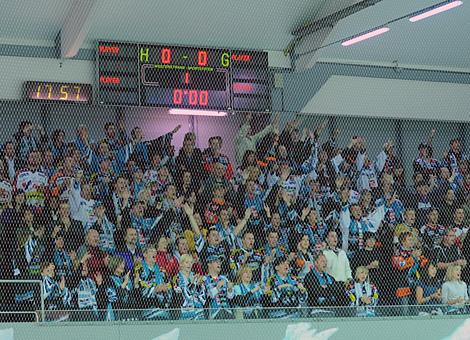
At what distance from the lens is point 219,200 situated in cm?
1133

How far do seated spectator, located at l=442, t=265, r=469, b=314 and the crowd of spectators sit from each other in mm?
15

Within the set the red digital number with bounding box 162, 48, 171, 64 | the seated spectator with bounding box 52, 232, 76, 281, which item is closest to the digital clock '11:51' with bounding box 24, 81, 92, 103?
the red digital number with bounding box 162, 48, 171, 64

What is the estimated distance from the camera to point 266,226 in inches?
443

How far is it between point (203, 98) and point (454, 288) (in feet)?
10.8

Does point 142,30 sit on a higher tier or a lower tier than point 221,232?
higher

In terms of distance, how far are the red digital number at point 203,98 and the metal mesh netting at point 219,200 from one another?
0.01m

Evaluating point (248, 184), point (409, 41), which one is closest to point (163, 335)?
point (248, 184)

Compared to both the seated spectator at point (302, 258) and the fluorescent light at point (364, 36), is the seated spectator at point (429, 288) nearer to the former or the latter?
the seated spectator at point (302, 258)

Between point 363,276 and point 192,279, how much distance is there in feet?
5.78

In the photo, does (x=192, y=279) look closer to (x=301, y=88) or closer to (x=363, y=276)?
(x=363, y=276)

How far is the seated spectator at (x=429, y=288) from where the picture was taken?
10.7 m

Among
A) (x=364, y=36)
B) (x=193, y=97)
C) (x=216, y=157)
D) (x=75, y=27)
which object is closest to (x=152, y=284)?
(x=216, y=157)

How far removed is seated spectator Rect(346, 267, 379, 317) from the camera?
10529mm

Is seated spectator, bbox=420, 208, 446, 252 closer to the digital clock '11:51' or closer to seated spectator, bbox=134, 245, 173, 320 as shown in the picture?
seated spectator, bbox=134, 245, 173, 320
